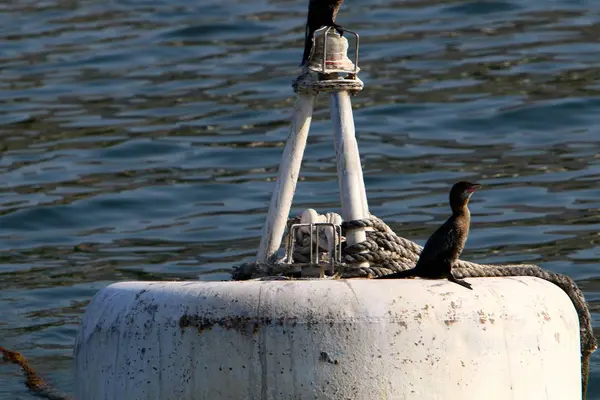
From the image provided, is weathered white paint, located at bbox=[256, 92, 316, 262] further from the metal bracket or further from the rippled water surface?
the rippled water surface

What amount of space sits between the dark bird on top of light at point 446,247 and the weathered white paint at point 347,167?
1.84ft

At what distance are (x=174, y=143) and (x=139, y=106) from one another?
4.97 feet

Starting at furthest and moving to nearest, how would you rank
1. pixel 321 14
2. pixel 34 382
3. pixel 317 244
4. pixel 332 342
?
pixel 34 382 < pixel 321 14 < pixel 317 244 < pixel 332 342

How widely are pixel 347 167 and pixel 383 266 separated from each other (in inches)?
16.8

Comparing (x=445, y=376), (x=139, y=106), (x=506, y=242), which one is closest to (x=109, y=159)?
(x=139, y=106)

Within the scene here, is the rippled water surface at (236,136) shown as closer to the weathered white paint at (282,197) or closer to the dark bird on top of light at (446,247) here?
the weathered white paint at (282,197)

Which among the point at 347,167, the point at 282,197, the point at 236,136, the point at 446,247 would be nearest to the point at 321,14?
the point at 347,167

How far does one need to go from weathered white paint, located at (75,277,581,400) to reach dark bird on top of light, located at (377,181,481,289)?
0.97 feet

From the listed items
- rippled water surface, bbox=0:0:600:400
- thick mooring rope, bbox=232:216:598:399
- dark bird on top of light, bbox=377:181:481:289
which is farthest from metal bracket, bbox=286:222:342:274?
rippled water surface, bbox=0:0:600:400

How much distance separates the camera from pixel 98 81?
1680 centimetres

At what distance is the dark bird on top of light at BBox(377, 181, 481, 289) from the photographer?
5074 millimetres

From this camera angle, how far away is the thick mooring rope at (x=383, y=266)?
5.40m

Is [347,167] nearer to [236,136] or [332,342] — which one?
[332,342]

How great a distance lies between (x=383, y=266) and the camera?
5.65 m
